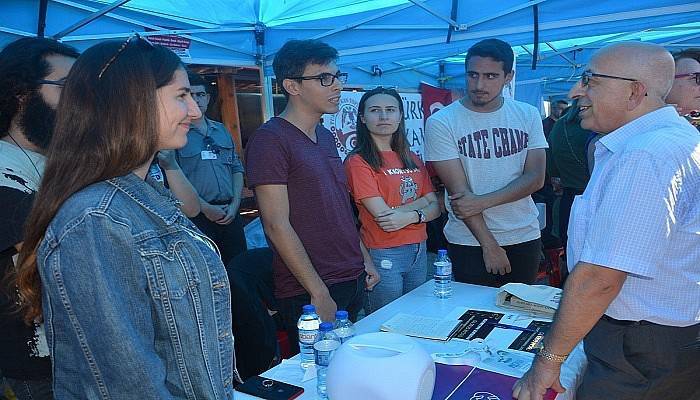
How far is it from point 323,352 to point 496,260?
123cm

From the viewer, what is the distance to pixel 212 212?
3191 mm

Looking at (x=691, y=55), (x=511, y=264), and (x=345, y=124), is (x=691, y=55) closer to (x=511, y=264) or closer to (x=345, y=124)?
(x=511, y=264)

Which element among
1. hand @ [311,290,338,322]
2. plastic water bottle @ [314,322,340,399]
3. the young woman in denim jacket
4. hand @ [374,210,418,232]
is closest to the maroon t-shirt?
hand @ [311,290,338,322]

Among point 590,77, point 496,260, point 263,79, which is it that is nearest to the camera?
point 590,77

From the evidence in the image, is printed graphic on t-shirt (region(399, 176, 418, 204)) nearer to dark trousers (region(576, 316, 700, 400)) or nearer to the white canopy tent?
dark trousers (region(576, 316, 700, 400))

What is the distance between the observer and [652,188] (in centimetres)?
117

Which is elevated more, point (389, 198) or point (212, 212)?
point (389, 198)

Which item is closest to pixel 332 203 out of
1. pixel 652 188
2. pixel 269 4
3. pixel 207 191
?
pixel 652 188

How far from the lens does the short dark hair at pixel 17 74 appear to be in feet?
4.35

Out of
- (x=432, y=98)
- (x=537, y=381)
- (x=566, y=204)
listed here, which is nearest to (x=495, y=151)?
(x=537, y=381)

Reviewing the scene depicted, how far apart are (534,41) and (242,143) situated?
2.80m

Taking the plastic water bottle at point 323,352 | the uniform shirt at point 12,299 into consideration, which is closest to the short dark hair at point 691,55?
the plastic water bottle at point 323,352

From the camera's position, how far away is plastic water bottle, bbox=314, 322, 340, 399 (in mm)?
1364

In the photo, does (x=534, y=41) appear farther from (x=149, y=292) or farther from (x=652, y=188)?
(x=149, y=292)
